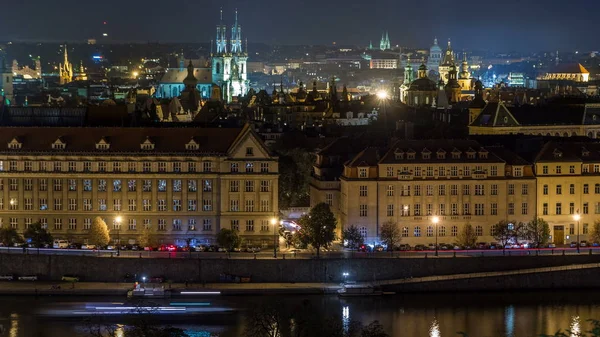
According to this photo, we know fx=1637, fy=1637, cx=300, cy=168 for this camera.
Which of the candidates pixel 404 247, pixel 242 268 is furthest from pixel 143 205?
pixel 404 247

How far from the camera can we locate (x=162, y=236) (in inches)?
3221

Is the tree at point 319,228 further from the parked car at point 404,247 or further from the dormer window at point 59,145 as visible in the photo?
the dormer window at point 59,145

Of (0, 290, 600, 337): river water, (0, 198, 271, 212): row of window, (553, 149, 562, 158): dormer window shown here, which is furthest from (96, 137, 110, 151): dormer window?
(553, 149, 562, 158): dormer window

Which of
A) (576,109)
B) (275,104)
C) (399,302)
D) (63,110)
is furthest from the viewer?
(275,104)

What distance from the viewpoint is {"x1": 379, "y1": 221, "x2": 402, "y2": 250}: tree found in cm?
8011

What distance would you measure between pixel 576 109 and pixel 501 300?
5306 cm

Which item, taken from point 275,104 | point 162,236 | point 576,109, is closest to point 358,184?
point 162,236

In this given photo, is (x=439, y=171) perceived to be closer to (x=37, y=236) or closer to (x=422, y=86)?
(x=37, y=236)

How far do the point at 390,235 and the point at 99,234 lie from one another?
46.6 feet

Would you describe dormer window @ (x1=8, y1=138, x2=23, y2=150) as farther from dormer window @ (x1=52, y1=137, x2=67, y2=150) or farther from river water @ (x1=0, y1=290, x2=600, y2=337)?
river water @ (x1=0, y1=290, x2=600, y2=337)

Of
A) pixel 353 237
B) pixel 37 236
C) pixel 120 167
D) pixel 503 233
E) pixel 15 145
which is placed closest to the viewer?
pixel 37 236

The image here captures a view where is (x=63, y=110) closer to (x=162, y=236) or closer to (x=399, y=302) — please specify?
(x=162, y=236)

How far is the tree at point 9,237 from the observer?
8006cm

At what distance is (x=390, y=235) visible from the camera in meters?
80.1
